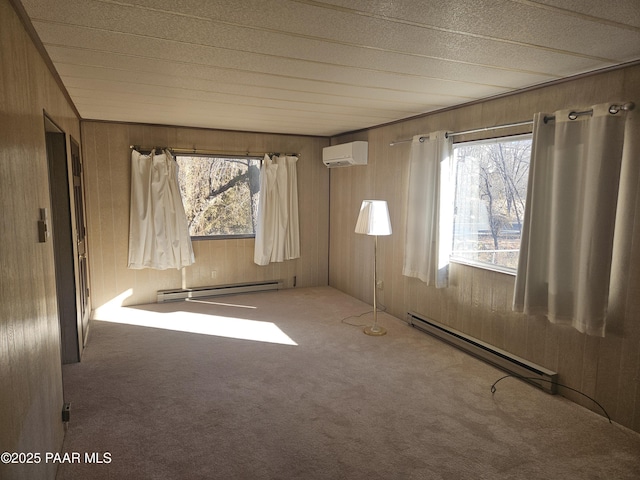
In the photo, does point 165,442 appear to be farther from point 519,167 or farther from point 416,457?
point 519,167

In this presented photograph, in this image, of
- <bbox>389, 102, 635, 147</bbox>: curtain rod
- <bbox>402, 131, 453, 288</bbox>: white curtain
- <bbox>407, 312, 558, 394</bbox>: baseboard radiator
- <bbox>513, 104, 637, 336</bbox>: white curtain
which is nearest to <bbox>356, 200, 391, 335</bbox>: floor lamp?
<bbox>402, 131, 453, 288</bbox>: white curtain

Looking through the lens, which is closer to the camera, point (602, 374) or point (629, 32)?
point (629, 32)

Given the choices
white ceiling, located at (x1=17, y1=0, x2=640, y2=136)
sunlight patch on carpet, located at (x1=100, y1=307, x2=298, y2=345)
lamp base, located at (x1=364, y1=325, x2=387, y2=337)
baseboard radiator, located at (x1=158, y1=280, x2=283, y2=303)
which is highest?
white ceiling, located at (x1=17, y1=0, x2=640, y2=136)

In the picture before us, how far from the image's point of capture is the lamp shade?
13.2 feet

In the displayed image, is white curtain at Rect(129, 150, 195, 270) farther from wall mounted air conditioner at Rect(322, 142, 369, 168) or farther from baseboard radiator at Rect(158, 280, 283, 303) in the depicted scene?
wall mounted air conditioner at Rect(322, 142, 369, 168)

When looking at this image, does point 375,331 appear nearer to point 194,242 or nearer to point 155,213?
point 194,242

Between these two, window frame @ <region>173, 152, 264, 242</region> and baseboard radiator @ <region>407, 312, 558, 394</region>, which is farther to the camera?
window frame @ <region>173, 152, 264, 242</region>

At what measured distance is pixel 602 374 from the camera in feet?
8.84

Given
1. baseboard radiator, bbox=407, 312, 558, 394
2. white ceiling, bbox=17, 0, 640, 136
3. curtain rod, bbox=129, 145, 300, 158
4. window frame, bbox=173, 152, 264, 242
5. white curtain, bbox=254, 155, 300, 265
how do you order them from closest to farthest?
white ceiling, bbox=17, 0, 640, 136, baseboard radiator, bbox=407, 312, 558, 394, curtain rod, bbox=129, 145, 300, 158, window frame, bbox=173, 152, 264, 242, white curtain, bbox=254, 155, 300, 265

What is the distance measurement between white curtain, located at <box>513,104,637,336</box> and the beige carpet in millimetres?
693

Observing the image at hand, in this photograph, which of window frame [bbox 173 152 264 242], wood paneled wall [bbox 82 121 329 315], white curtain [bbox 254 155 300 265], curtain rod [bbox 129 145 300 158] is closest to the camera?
wood paneled wall [bbox 82 121 329 315]

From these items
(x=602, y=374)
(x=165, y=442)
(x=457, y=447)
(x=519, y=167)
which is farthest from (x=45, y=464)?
(x=519, y=167)

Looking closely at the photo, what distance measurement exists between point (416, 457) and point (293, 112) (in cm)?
308

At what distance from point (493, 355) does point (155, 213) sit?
391 centimetres
